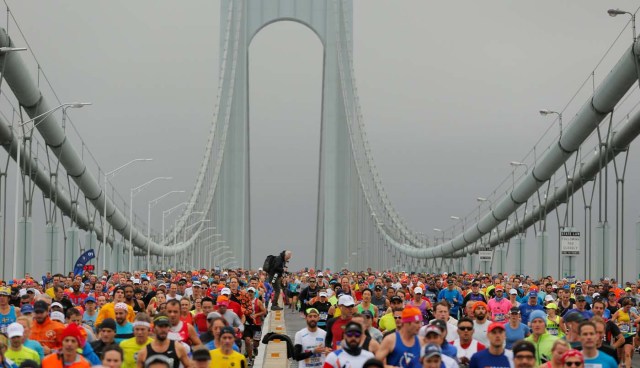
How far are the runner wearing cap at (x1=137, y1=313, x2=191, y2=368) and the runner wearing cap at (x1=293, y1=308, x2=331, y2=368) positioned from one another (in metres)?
2.68

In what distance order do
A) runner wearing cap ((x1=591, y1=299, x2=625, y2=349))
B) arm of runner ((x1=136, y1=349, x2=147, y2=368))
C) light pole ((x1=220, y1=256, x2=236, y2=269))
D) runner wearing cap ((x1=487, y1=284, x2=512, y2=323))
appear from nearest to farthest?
arm of runner ((x1=136, y1=349, x2=147, y2=368))
runner wearing cap ((x1=591, y1=299, x2=625, y2=349))
runner wearing cap ((x1=487, y1=284, x2=512, y2=323))
light pole ((x1=220, y1=256, x2=236, y2=269))

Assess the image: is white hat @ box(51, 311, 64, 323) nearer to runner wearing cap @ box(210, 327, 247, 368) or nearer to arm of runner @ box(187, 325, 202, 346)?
arm of runner @ box(187, 325, 202, 346)

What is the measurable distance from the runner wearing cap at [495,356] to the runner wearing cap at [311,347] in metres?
3.36

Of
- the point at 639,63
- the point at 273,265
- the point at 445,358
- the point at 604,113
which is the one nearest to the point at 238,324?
the point at 445,358

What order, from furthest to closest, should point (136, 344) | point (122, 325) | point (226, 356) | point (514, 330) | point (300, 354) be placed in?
→ 1. point (514, 330)
2. point (122, 325)
3. point (300, 354)
4. point (136, 344)
5. point (226, 356)

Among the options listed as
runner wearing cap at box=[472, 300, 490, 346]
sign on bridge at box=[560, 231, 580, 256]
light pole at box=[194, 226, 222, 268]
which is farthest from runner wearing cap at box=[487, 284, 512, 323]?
light pole at box=[194, 226, 222, 268]

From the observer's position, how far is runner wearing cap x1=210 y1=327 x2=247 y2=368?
40.2 ft

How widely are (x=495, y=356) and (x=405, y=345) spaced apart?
87 cm

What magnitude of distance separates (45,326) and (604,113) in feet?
115

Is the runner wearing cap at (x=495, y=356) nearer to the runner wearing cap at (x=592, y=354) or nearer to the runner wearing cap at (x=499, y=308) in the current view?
the runner wearing cap at (x=592, y=354)

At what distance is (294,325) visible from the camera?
33469 millimetres

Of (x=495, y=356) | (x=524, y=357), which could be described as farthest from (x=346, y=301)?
(x=524, y=357)

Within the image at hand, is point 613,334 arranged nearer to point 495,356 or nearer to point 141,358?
point 495,356

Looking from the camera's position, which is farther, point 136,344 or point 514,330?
point 514,330
